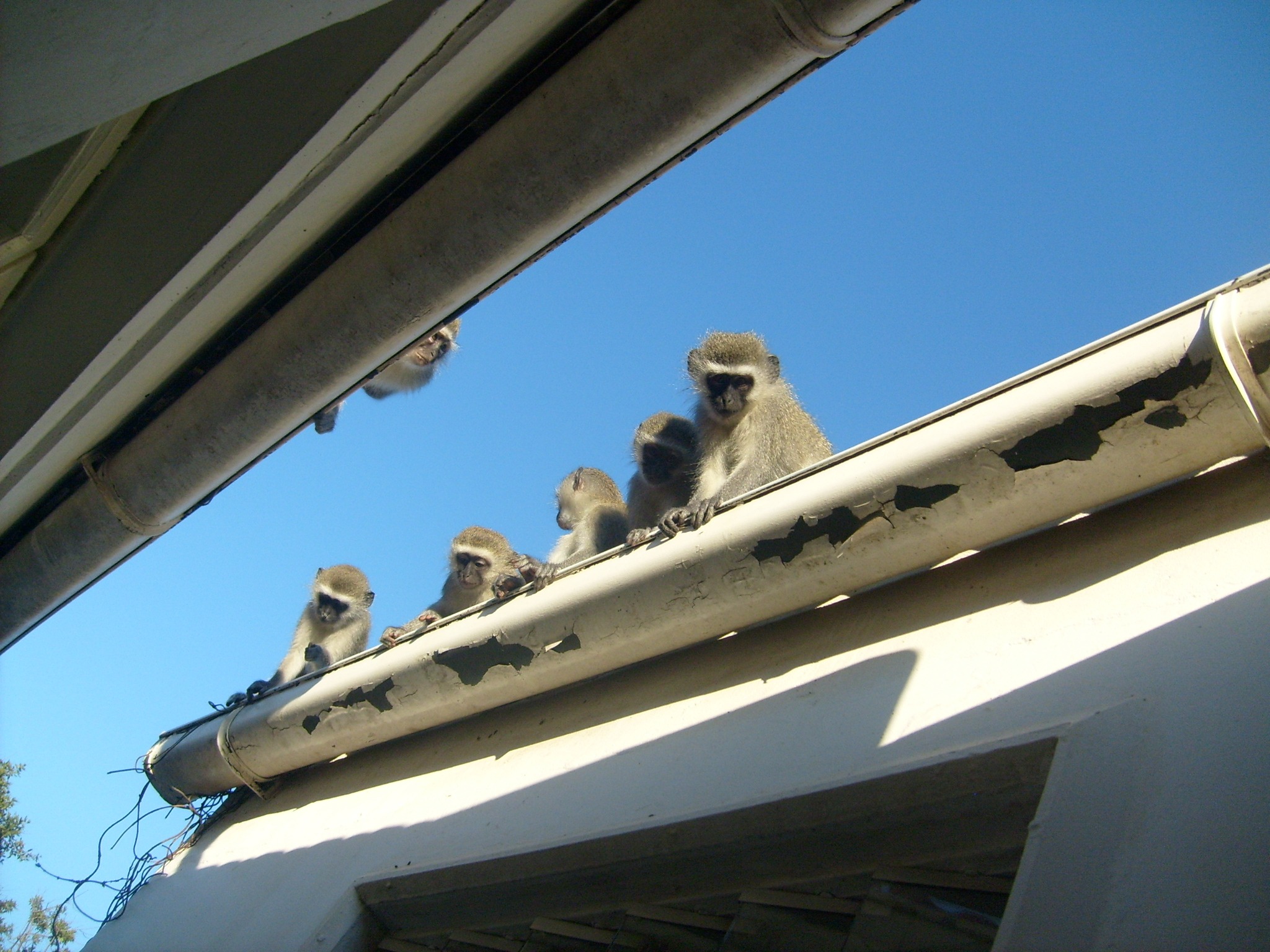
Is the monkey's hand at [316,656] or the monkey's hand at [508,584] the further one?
the monkey's hand at [316,656]

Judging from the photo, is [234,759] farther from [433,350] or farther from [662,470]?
[433,350]

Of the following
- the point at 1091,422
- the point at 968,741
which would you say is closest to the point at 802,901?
the point at 968,741

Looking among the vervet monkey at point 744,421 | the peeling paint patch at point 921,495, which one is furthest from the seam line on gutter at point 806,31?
the vervet monkey at point 744,421

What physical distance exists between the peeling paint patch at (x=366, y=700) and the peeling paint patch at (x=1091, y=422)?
2.63 meters

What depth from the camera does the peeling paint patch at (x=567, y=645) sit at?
11.3ft

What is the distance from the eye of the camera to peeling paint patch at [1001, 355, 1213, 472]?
93.4 inches

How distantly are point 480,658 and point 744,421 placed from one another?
3.10m

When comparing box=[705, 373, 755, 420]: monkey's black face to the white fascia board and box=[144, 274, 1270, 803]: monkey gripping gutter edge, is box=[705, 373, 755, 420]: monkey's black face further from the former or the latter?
the white fascia board

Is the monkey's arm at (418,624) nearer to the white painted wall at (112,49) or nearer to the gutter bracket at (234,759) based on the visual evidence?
the gutter bracket at (234,759)

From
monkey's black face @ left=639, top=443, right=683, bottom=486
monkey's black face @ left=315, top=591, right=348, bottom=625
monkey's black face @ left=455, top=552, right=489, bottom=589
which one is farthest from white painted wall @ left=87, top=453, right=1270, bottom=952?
monkey's black face @ left=315, top=591, right=348, bottom=625

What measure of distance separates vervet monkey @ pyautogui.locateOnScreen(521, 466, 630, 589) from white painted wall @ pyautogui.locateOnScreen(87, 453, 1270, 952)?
3.32 m

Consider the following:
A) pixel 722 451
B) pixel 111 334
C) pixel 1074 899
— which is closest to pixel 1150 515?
pixel 1074 899

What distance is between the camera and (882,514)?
282cm

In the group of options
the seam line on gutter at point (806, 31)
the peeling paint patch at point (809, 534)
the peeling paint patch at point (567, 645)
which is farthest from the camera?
the peeling paint patch at point (567, 645)
